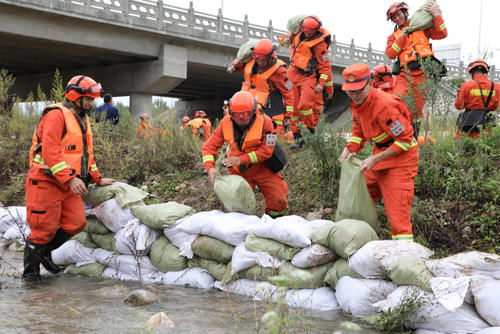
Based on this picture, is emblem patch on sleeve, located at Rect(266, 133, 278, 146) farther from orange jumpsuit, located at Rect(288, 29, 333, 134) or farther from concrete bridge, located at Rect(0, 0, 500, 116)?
concrete bridge, located at Rect(0, 0, 500, 116)

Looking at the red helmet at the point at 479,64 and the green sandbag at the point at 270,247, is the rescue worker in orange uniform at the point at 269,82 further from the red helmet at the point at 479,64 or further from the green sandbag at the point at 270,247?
the green sandbag at the point at 270,247

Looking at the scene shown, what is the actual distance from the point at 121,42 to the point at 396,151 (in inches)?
515

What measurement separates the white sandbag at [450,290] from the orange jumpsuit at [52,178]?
278 centimetres

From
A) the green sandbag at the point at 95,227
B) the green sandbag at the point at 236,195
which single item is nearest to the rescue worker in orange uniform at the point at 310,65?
the green sandbag at the point at 236,195

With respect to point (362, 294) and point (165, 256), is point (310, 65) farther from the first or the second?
point (362, 294)

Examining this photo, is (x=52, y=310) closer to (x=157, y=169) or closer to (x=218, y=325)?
(x=218, y=325)

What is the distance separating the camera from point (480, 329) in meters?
2.55

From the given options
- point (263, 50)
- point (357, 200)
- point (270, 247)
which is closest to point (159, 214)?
point (270, 247)

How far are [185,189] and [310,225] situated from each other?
313 cm

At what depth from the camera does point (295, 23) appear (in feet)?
22.6

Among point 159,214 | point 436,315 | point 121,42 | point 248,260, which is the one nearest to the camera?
point 436,315

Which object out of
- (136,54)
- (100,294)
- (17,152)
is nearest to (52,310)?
(100,294)

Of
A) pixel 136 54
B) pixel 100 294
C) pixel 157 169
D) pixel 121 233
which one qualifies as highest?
pixel 136 54

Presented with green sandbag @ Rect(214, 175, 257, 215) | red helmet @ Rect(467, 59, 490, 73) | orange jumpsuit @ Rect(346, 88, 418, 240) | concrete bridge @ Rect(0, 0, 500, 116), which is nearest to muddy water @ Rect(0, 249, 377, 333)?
green sandbag @ Rect(214, 175, 257, 215)
